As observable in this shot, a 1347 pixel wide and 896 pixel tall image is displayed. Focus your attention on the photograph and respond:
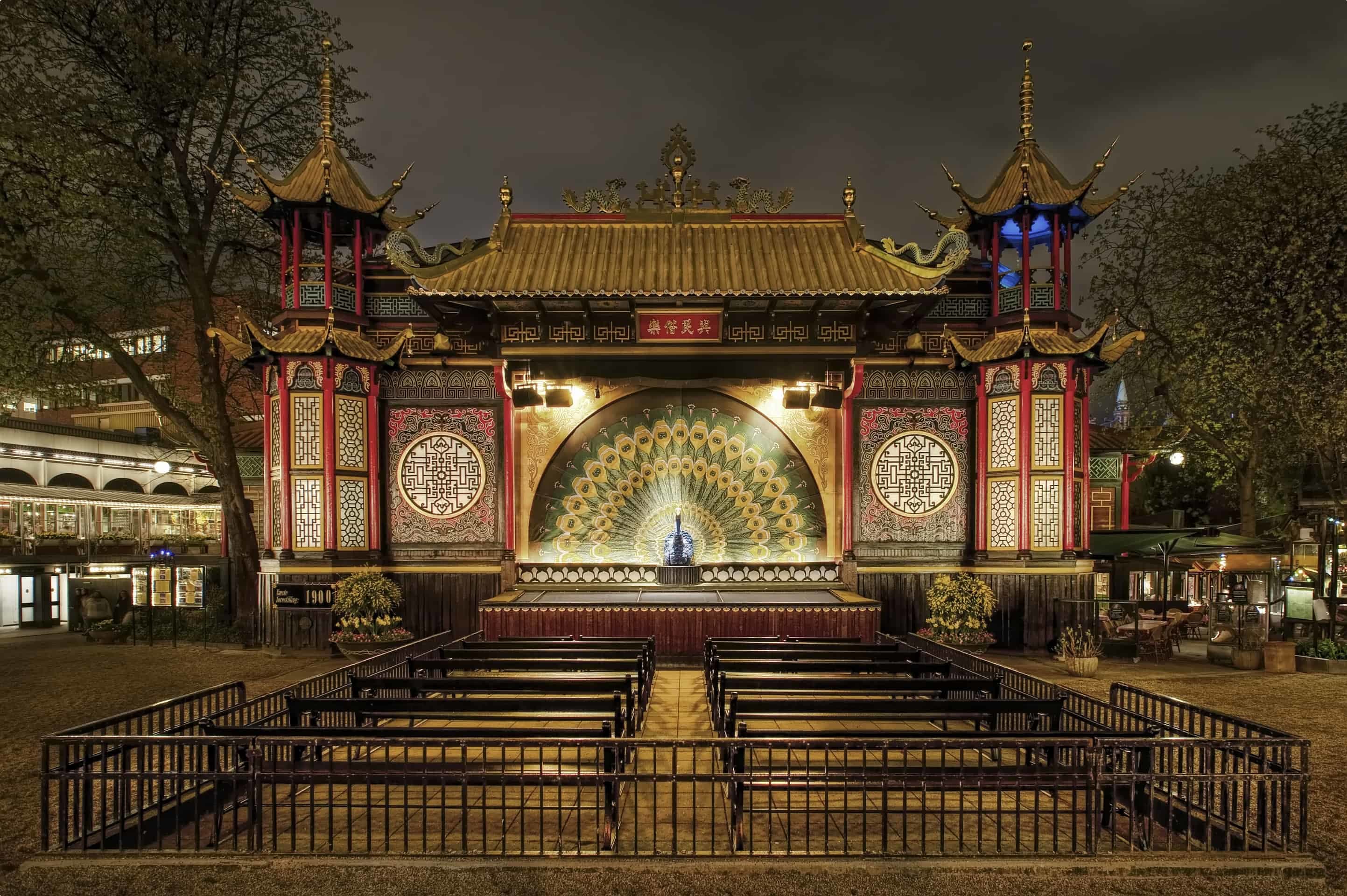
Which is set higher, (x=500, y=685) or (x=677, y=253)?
(x=677, y=253)

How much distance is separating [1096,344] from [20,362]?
2055 cm

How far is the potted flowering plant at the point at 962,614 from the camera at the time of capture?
44.9 ft

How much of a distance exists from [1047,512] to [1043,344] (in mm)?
3112

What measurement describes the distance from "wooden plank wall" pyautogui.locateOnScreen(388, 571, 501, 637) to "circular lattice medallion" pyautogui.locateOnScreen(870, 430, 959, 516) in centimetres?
790

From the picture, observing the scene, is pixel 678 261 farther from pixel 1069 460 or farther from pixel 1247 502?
pixel 1247 502

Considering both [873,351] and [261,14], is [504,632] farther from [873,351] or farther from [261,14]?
[261,14]

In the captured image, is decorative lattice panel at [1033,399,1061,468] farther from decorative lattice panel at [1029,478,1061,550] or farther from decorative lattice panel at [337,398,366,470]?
decorative lattice panel at [337,398,366,470]

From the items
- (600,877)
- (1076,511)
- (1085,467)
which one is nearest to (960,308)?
(1085,467)

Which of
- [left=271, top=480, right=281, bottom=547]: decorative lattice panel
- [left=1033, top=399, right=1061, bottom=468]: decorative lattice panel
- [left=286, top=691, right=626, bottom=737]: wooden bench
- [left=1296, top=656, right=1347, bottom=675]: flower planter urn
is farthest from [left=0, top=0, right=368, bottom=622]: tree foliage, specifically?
[left=1296, top=656, right=1347, bottom=675]: flower planter urn

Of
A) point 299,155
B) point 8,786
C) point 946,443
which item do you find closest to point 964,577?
point 946,443

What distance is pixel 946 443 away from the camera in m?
15.3

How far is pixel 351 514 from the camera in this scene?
14641mm

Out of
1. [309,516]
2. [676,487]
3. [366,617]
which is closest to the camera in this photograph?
[366,617]

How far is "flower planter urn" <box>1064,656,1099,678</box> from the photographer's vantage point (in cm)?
1284
